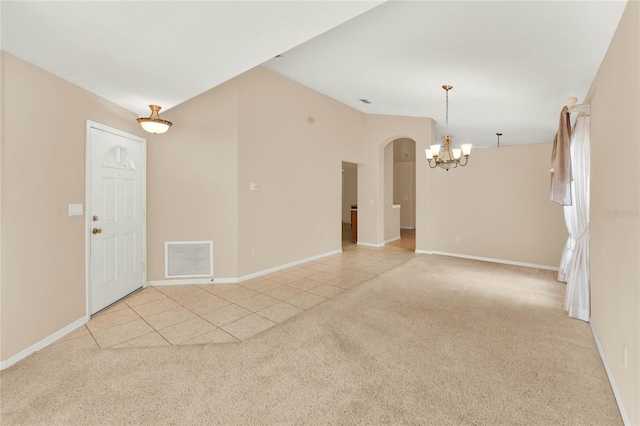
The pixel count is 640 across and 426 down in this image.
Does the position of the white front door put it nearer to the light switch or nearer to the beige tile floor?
the light switch

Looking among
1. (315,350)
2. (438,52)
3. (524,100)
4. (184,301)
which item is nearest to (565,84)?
(524,100)

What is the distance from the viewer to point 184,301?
3674mm

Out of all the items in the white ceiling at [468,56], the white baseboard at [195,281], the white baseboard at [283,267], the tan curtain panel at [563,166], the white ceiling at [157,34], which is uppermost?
the white ceiling at [468,56]

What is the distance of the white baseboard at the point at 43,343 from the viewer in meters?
2.31

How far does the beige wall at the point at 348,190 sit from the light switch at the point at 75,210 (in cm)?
1023

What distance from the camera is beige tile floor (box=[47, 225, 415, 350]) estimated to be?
275 cm

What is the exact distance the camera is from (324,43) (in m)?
3.45

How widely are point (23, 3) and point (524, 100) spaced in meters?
5.41

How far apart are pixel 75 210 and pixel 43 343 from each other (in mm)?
1245

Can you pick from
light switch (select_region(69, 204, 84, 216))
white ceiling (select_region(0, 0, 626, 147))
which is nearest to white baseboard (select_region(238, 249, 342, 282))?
light switch (select_region(69, 204, 84, 216))

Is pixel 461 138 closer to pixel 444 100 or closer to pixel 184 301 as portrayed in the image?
pixel 444 100

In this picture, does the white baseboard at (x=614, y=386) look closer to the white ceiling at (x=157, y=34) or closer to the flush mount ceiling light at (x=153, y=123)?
the white ceiling at (x=157, y=34)

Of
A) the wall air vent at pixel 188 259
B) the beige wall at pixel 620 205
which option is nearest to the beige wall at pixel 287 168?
the wall air vent at pixel 188 259

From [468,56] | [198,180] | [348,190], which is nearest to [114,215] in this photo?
[198,180]
